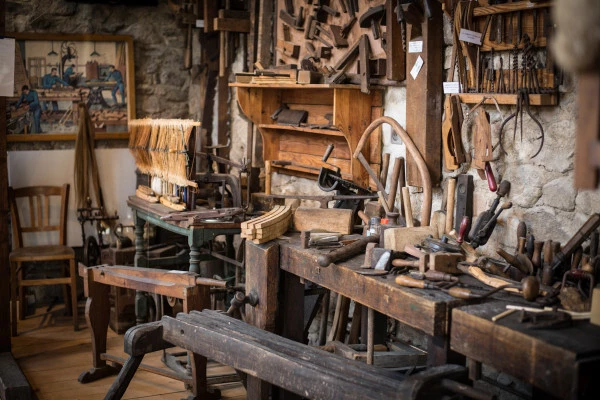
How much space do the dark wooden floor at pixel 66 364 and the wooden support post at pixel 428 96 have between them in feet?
6.31

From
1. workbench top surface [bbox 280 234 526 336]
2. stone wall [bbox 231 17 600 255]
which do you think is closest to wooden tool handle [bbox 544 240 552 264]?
stone wall [bbox 231 17 600 255]

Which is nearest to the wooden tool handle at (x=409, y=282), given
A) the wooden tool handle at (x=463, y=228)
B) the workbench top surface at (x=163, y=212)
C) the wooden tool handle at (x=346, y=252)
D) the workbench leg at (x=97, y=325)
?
the wooden tool handle at (x=346, y=252)

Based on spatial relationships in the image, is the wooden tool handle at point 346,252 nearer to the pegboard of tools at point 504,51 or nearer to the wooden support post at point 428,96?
the wooden support post at point 428,96

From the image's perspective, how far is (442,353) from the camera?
3.15 metres

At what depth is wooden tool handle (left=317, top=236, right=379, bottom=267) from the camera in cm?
370

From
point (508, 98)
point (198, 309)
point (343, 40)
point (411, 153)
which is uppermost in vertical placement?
point (343, 40)

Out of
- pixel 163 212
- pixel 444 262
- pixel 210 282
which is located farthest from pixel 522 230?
pixel 163 212

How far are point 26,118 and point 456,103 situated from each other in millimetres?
4430

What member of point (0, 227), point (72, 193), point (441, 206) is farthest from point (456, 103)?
point (72, 193)

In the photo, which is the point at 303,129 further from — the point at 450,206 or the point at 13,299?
the point at 13,299

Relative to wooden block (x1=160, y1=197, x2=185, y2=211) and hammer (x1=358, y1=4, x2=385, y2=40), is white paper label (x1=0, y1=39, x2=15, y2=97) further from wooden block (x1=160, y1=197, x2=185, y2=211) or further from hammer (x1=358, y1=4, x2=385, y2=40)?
hammer (x1=358, y1=4, x2=385, y2=40)

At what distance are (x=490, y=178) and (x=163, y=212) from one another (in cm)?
262

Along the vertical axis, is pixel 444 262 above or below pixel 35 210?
above

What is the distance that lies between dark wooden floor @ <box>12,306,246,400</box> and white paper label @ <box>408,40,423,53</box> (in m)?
2.36
